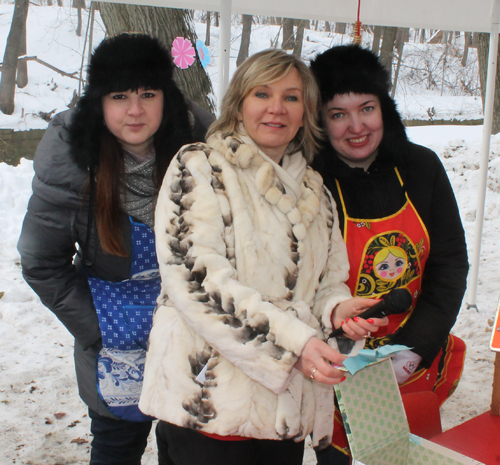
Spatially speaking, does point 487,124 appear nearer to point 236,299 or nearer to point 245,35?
point 236,299

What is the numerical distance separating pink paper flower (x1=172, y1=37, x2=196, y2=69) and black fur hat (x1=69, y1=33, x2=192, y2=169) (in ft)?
5.29

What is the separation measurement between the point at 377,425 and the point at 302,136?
0.97 m

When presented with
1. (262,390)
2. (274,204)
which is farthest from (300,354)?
(274,204)

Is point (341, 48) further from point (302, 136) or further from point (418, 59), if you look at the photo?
point (418, 59)

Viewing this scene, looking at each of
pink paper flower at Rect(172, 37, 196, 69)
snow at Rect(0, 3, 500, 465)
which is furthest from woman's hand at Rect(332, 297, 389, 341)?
pink paper flower at Rect(172, 37, 196, 69)

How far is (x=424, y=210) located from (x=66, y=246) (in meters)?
1.37

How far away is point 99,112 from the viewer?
1.77 meters

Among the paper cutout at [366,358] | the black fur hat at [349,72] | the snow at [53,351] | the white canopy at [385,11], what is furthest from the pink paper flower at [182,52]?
the paper cutout at [366,358]

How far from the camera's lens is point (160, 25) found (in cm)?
379

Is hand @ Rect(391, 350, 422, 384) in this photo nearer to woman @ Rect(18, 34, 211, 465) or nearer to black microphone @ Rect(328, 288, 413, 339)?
black microphone @ Rect(328, 288, 413, 339)

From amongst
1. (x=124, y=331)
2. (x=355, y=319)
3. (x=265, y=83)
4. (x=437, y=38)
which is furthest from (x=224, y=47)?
(x=437, y=38)

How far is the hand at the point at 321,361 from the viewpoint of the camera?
1261 millimetres

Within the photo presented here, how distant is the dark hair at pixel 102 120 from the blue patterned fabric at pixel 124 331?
18 centimetres

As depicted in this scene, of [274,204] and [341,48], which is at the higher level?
[341,48]
